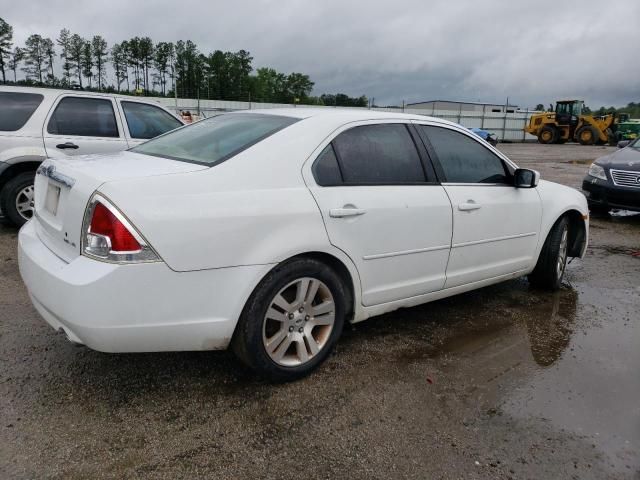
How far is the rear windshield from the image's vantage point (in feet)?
9.59

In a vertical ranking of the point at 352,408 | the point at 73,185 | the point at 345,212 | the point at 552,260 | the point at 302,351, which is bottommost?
the point at 352,408

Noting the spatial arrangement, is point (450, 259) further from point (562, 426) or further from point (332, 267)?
point (562, 426)

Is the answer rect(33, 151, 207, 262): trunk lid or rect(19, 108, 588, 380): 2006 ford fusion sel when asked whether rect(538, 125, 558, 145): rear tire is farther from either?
rect(33, 151, 207, 262): trunk lid

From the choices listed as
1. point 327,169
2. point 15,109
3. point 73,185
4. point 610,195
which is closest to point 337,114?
point 327,169

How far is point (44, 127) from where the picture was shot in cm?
600

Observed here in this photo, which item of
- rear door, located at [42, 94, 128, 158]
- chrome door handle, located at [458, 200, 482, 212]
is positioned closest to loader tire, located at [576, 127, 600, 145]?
rear door, located at [42, 94, 128, 158]

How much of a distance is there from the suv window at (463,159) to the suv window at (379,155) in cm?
24

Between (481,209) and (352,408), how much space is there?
5.89 ft

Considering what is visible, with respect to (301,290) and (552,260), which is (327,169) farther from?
(552,260)

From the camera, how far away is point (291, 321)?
9.45 ft

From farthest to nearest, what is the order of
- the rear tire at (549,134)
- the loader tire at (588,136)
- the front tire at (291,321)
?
1. the rear tire at (549,134)
2. the loader tire at (588,136)
3. the front tire at (291,321)

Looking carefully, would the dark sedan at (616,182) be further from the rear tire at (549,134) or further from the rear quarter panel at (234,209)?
the rear tire at (549,134)

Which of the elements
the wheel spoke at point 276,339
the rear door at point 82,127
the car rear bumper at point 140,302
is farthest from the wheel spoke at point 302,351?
the rear door at point 82,127

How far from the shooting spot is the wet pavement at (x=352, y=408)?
2311 millimetres
